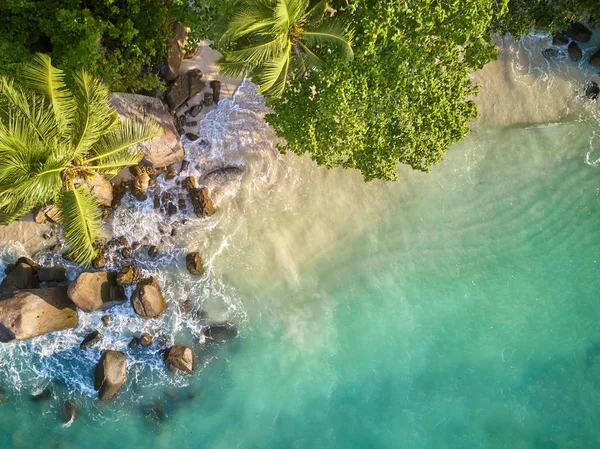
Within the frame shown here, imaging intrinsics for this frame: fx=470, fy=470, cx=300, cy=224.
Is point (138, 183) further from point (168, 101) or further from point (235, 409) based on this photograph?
point (235, 409)

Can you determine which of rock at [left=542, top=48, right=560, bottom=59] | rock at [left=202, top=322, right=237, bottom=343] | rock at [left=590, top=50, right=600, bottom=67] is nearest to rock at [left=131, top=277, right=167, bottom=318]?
rock at [left=202, top=322, right=237, bottom=343]

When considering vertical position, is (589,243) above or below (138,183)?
above

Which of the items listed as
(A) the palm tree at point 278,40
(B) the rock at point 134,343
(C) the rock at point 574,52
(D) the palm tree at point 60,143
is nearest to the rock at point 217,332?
(B) the rock at point 134,343

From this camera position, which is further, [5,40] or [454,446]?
[454,446]

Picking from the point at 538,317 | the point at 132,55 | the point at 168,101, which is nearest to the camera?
the point at 132,55

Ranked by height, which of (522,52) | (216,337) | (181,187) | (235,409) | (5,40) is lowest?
(235,409)

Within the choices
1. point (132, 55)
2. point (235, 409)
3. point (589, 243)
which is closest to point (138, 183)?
point (132, 55)

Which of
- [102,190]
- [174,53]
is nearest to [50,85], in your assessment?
[102,190]

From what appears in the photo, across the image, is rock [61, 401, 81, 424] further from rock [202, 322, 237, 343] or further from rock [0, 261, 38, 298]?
rock [202, 322, 237, 343]
